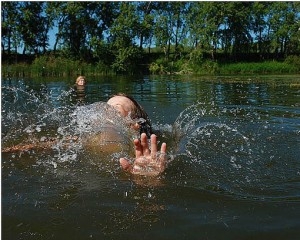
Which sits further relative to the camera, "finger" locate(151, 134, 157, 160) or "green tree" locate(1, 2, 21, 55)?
"green tree" locate(1, 2, 21, 55)

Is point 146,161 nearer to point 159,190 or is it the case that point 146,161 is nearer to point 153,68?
point 159,190

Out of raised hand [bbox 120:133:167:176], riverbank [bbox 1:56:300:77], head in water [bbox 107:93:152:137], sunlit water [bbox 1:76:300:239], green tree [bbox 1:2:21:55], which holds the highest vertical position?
green tree [bbox 1:2:21:55]

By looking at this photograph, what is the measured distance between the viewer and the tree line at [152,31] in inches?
1996

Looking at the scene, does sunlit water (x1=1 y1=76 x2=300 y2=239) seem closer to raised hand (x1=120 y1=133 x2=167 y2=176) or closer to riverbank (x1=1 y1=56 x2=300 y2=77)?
raised hand (x1=120 y1=133 x2=167 y2=176)

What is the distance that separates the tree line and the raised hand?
4277 cm

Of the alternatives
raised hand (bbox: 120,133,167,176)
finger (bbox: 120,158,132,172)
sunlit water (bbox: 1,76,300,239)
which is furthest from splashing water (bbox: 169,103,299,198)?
finger (bbox: 120,158,132,172)

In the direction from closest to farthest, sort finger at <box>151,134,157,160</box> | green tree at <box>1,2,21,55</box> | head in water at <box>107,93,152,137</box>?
finger at <box>151,134,157,160</box>
head in water at <box>107,93,152,137</box>
green tree at <box>1,2,21,55</box>

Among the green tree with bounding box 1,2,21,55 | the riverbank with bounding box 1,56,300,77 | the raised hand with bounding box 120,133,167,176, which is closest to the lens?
the raised hand with bounding box 120,133,167,176

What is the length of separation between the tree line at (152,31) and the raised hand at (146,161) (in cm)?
4277

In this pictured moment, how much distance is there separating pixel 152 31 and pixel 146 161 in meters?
54.1

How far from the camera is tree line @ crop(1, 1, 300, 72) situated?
50688 mm

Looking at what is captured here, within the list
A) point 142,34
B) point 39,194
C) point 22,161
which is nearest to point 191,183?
point 39,194

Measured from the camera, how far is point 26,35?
171 feet

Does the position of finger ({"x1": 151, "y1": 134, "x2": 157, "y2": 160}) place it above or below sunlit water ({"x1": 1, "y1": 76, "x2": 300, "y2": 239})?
above
